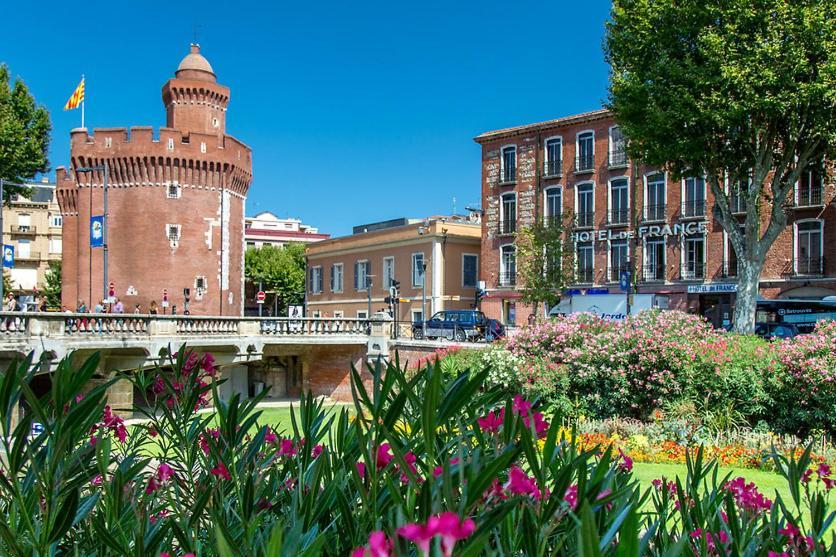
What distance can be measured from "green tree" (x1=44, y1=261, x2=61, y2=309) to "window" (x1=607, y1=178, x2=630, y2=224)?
143ft

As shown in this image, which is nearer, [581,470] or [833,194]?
[581,470]

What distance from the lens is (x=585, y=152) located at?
36.7 m

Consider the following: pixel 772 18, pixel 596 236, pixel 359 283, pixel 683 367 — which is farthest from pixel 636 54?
pixel 359 283

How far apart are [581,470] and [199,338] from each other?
83.1 feet

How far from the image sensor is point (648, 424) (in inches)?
599

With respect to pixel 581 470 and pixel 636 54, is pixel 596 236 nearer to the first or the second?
pixel 636 54

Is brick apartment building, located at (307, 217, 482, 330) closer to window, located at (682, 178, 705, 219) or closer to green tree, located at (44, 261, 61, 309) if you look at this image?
window, located at (682, 178, 705, 219)

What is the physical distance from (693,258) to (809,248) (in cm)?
477

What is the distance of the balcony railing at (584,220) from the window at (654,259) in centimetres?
311

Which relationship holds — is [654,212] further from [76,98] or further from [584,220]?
[76,98]

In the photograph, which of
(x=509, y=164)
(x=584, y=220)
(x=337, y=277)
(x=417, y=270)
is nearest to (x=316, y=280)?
(x=337, y=277)

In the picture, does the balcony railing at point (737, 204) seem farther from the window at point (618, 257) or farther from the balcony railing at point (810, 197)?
the window at point (618, 257)

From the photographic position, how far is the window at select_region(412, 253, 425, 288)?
4094cm

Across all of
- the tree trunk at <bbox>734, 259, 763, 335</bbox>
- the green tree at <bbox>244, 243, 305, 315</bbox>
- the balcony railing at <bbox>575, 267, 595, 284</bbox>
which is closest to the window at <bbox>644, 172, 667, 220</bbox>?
the balcony railing at <bbox>575, 267, 595, 284</bbox>
